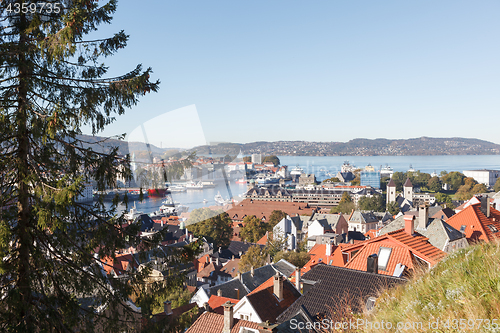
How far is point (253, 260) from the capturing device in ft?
86.6

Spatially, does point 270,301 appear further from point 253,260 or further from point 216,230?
point 216,230

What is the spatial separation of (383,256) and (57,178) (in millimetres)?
9788

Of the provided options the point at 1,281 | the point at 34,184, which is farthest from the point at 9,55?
the point at 1,281

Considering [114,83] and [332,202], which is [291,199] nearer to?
[332,202]

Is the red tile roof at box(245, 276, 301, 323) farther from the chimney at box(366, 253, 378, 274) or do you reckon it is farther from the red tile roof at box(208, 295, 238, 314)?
the chimney at box(366, 253, 378, 274)

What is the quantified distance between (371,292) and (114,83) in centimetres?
726

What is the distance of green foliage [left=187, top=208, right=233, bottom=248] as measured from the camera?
34906 millimetres

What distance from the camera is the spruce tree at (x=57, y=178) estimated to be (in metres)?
3.67

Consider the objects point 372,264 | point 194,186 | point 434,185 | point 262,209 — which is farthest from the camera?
point 434,185

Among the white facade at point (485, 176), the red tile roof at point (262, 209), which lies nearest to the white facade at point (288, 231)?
the red tile roof at point (262, 209)

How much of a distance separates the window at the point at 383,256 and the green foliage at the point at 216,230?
80.3ft

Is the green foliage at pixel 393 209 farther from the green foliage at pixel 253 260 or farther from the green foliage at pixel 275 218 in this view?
the green foliage at pixel 253 260

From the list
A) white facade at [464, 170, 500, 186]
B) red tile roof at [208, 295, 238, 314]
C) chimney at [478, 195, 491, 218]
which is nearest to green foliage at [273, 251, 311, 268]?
red tile roof at [208, 295, 238, 314]

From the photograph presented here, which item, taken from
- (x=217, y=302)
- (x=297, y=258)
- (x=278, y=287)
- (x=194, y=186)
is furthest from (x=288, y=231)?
(x=194, y=186)
